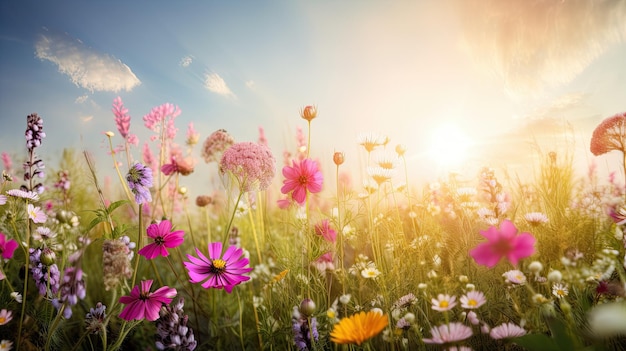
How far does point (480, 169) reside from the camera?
5.79ft

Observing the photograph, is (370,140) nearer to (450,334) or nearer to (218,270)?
(218,270)

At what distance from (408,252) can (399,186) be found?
41cm

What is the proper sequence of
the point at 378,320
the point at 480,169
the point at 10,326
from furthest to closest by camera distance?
the point at 480,169
the point at 10,326
the point at 378,320

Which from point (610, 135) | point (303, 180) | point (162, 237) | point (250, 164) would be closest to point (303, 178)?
point (303, 180)

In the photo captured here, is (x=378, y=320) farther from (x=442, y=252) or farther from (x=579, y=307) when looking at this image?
(x=442, y=252)

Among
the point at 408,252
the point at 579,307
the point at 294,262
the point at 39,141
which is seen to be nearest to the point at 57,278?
the point at 39,141

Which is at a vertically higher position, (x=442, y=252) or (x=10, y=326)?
(x=442, y=252)

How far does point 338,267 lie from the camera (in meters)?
1.59

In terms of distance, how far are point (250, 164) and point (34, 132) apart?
2.22 ft

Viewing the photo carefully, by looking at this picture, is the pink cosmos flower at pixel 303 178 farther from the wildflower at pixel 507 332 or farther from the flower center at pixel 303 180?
the wildflower at pixel 507 332

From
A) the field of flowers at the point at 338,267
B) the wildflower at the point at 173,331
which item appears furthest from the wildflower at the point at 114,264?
the wildflower at the point at 173,331

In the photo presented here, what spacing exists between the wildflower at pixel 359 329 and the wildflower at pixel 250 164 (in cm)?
66

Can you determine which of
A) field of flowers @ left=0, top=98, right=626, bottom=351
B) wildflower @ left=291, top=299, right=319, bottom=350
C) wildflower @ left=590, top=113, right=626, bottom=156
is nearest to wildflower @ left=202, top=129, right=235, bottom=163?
field of flowers @ left=0, top=98, right=626, bottom=351

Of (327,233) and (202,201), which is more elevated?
(202,201)
